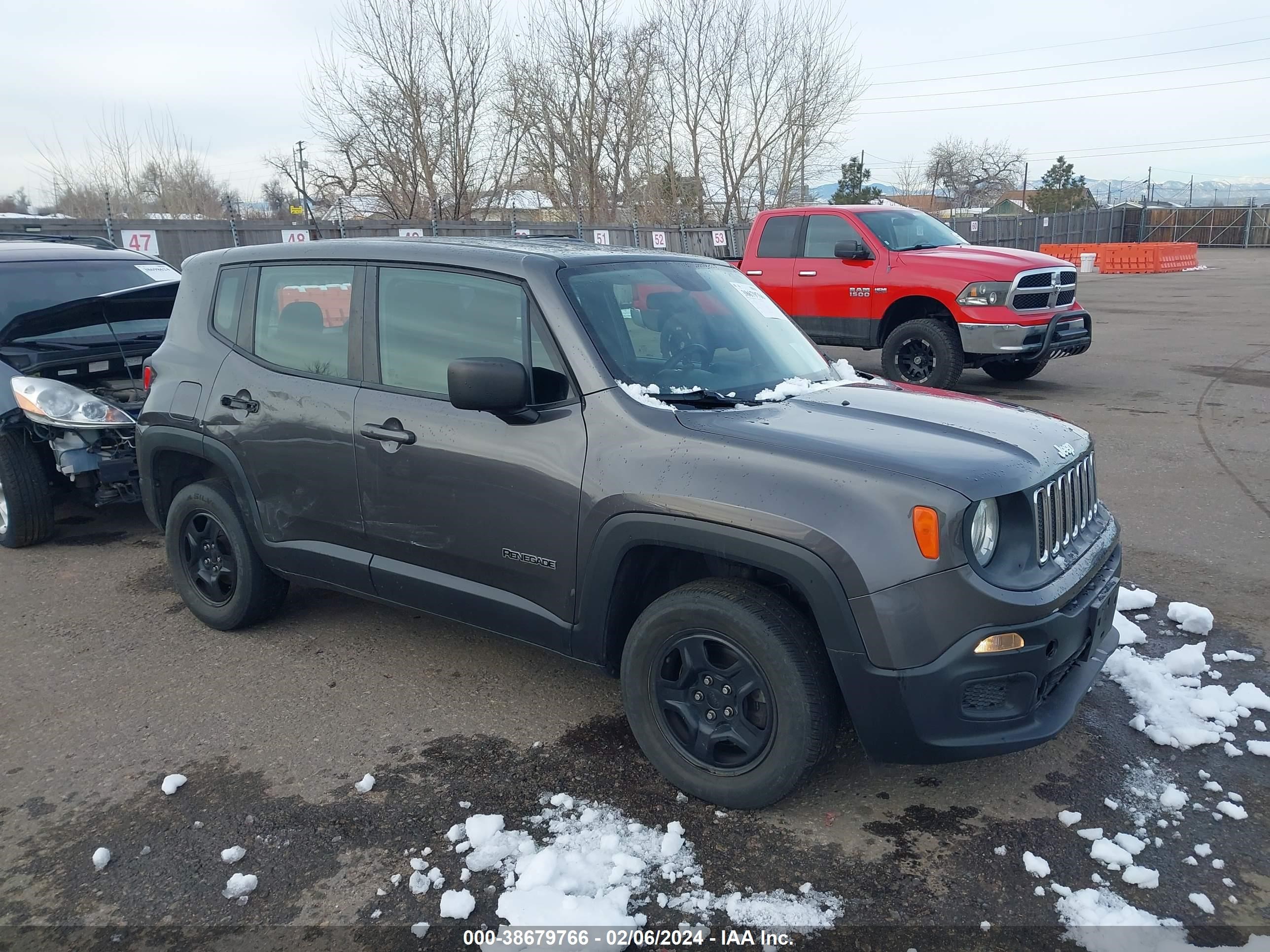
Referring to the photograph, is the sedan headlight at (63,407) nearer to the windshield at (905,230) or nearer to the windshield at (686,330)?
the windshield at (686,330)

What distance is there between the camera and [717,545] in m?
2.92

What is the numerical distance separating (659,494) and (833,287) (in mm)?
8231

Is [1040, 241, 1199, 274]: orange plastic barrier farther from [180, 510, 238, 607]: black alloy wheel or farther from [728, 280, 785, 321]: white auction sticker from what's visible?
[180, 510, 238, 607]: black alloy wheel

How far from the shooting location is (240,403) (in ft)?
13.9

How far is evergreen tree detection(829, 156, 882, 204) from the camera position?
55.8 m

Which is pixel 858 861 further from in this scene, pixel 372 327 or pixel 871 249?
pixel 871 249

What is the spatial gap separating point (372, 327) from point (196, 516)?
1570 millimetres

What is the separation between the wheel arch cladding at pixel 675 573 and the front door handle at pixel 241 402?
1.87 m

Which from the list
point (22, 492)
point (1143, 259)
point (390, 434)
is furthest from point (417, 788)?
point (1143, 259)

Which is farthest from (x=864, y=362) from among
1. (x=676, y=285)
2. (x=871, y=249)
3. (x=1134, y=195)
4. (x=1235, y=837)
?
(x=1134, y=195)

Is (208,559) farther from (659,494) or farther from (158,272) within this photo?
(158,272)

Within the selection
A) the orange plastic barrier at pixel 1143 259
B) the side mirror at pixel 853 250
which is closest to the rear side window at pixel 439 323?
the side mirror at pixel 853 250

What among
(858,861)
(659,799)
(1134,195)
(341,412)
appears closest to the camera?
(858,861)

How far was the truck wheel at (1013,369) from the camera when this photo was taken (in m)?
10.4
